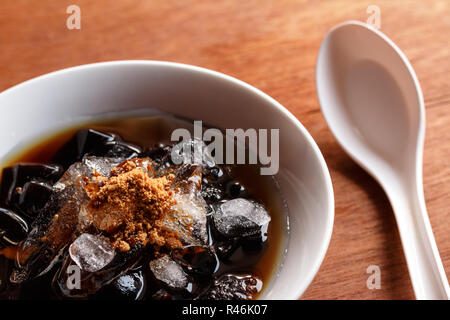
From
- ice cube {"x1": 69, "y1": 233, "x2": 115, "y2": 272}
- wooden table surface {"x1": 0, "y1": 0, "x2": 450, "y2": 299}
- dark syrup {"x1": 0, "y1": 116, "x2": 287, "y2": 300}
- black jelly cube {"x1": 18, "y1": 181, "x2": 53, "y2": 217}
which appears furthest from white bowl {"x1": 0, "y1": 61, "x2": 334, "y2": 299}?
ice cube {"x1": 69, "y1": 233, "x2": 115, "y2": 272}

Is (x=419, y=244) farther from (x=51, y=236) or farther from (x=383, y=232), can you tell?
(x=51, y=236)

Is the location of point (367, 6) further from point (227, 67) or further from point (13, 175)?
point (13, 175)

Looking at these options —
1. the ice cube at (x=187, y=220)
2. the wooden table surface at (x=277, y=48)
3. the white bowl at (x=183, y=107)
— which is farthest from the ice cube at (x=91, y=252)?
the wooden table surface at (x=277, y=48)

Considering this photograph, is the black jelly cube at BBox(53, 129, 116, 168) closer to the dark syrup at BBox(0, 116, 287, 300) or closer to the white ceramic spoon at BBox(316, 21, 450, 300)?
the dark syrup at BBox(0, 116, 287, 300)

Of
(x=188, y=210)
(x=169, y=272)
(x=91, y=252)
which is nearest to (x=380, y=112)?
(x=188, y=210)

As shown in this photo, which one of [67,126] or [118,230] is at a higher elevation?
[67,126]
